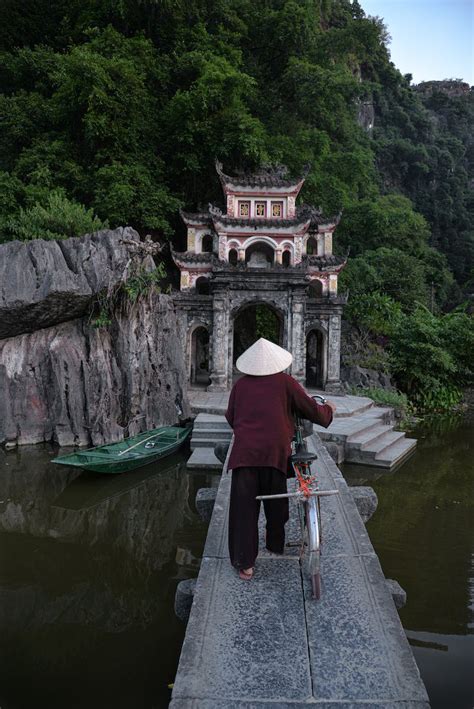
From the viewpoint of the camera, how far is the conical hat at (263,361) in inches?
119

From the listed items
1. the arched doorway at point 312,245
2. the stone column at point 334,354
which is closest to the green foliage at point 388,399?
the stone column at point 334,354

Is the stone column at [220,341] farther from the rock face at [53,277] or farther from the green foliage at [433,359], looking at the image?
the green foliage at [433,359]

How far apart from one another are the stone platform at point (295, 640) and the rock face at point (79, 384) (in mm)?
6901

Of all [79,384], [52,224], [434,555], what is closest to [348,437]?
[434,555]

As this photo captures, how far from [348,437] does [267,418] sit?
660 cm

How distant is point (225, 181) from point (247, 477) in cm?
1353

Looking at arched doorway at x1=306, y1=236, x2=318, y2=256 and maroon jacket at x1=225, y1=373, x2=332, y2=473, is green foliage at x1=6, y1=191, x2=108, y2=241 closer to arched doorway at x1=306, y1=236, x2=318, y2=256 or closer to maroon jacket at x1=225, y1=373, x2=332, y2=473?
arched doorway at x1=306, y1=236, x2=318, y2=256

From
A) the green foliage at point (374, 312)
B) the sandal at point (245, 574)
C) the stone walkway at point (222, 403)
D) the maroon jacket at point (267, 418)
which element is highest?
the green foliage at point (374, 312)

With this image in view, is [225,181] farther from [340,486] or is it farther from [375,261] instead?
[340,486]

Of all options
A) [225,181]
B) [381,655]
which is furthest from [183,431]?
[225,181]

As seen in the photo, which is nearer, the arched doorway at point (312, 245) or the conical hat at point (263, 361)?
the conical hat at point (263, 361)

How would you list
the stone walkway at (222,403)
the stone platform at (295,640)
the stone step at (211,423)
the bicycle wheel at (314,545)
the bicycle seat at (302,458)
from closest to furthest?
the stone platform at (295,640) < the bicycle wheel at (314,545) < the bicycle seat at (302,458) < the stone step at (211,423) < the stone walkway at (222,403)

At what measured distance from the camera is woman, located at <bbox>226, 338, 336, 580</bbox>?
2.96m

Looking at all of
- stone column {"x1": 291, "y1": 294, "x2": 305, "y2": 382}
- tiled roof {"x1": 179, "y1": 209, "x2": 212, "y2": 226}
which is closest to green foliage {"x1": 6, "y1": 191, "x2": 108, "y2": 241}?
tiled roof {"x1": 179, "y1": 209, "x2": 212, "y2": 226}
